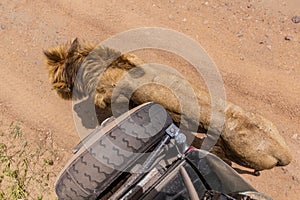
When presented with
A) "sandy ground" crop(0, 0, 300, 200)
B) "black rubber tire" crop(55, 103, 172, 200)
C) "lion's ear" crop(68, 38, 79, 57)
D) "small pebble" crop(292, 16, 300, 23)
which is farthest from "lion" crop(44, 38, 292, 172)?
"small pebble" crop(292, 16, 300, 23)

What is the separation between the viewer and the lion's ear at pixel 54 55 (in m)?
7.50

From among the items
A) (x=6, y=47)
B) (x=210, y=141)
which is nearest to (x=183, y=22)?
(x=210, y=141)

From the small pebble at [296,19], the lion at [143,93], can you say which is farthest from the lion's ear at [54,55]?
the small pebble at [296,19]

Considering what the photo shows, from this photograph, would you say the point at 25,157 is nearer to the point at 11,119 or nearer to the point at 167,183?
the point at 11,119

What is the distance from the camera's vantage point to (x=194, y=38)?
9.34 metres

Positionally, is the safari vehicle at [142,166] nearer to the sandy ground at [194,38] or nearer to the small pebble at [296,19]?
the sandy ground at [194,38]

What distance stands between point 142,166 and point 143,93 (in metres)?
1.78

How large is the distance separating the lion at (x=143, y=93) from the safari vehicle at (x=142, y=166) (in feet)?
4.28

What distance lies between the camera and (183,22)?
31.1ft

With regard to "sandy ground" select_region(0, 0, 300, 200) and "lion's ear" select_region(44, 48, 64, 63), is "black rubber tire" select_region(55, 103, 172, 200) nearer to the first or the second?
"lion's ear" select_region(44, 48, 64, 63)

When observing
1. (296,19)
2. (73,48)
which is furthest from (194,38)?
(73,48)

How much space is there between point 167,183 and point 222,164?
74 centimetres

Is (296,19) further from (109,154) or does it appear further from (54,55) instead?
(109,154)

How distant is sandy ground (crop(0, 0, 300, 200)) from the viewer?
343 inches
